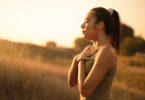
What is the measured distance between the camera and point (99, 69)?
113 cm

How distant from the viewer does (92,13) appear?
1.39 metres

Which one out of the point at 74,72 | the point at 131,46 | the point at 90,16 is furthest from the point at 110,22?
the point at 131,46

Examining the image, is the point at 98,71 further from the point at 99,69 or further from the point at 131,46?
the point at 131,46

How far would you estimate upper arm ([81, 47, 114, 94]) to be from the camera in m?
1.12

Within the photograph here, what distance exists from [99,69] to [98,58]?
11 cm

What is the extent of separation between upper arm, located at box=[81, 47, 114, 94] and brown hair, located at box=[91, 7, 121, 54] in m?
0.34

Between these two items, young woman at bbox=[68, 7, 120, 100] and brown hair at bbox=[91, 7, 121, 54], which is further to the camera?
brown hair at bbox=[91, 7, 121, 54]

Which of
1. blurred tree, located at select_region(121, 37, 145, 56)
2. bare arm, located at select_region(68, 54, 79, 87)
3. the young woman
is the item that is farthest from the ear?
blurred tree, located at select_region(121, 37, 145, 56)

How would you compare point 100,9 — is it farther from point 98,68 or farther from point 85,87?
point 85,87

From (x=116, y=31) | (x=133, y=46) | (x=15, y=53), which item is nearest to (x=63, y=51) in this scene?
(x=133, y=46)

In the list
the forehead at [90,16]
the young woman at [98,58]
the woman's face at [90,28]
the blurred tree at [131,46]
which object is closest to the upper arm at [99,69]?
the young woman at [98,58]

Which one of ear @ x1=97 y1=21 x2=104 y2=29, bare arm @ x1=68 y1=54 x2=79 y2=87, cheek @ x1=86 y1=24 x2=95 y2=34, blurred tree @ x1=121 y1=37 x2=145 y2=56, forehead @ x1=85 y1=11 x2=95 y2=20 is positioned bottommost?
blurred tree @ x1=121 y1=37 x2=145 y2=56

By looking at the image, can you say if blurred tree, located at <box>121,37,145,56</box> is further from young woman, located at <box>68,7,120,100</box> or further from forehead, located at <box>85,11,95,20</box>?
forehead, located at <box>85,11,95,20</box>

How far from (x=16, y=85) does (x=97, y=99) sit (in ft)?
7.14
